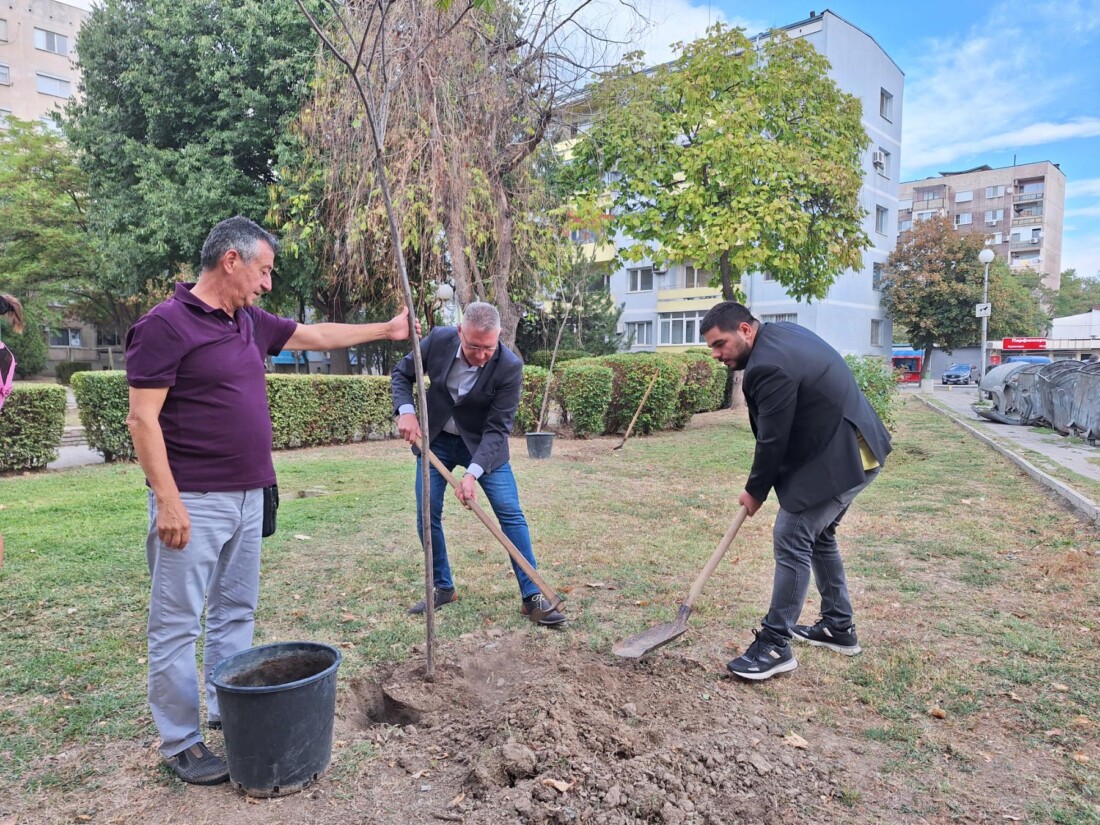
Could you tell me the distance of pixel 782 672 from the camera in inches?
132

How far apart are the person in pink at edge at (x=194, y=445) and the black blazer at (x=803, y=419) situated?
2.08m

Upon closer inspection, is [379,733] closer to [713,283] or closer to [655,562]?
[655,562]

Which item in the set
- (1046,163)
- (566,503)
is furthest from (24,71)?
(1046,163)

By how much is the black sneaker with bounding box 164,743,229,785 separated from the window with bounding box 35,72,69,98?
53700 mm

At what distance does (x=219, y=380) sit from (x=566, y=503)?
16.8ft

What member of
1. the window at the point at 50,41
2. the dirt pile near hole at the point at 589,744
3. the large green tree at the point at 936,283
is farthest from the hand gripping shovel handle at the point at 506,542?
the window at the point at 50,41

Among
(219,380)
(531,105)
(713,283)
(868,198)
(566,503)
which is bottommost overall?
(566,503)

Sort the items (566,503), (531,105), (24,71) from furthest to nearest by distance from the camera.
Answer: (24,71) < (531,105) < (566,503)

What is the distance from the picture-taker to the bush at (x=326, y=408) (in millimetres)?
11047

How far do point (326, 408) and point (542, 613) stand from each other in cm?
873

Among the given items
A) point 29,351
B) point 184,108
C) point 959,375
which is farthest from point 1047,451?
point 959,375

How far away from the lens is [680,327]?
33000mm

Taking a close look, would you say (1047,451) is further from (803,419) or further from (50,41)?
(50,41)

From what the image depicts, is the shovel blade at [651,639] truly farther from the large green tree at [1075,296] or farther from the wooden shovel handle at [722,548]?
the large green tree at [1075,296]
